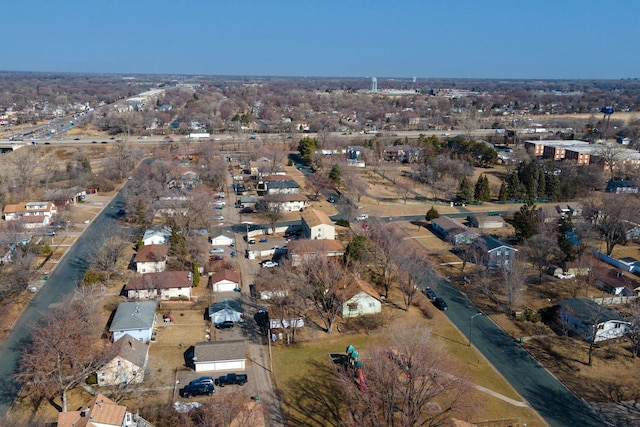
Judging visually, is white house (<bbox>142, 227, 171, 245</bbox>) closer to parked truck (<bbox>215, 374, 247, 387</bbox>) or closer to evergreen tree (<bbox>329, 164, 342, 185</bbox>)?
parked truck (<bbox>215, 374, 247, 387</bbox>)

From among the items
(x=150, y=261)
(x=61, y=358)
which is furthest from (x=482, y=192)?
(x=61, y=358)

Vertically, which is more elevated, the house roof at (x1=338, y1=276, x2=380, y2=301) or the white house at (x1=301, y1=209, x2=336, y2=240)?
the white house at (x1=301, y1=209, x2=336, y2=240)

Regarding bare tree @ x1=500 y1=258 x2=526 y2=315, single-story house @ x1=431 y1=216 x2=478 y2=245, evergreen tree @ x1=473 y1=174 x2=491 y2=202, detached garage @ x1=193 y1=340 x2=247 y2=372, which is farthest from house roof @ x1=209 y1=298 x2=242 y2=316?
evergreen tree @ x1=473 y1=174 x2=491 y2=202

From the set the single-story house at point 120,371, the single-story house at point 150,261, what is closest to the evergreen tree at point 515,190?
the single-story house at point 150,261

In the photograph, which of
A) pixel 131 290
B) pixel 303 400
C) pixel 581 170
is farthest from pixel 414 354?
pixel 581 170

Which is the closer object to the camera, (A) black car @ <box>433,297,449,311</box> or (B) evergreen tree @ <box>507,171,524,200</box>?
(A) black car @ <box>433,297,449,311</box>

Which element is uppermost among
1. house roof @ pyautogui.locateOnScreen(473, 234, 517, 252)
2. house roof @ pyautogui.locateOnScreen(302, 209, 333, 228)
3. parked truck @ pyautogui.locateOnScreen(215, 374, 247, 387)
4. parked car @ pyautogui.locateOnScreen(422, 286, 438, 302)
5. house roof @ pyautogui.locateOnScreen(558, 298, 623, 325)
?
house roof @ pyautogui.locateOnScreen(302, 209, 333, 228)

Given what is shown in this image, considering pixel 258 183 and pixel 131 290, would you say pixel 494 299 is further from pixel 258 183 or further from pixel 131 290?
pixel 258 183
